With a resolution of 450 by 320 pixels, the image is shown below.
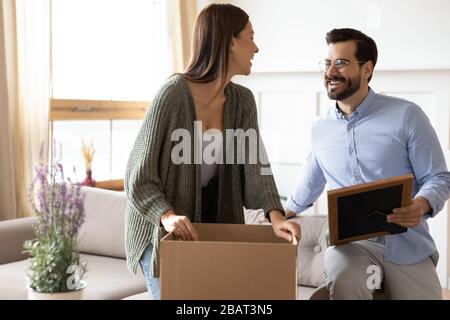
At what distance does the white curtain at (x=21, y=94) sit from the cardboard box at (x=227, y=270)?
2.37 meters

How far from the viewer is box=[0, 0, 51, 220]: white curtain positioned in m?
3.66

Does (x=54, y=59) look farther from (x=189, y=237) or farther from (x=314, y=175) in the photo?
(x=189, y=237)

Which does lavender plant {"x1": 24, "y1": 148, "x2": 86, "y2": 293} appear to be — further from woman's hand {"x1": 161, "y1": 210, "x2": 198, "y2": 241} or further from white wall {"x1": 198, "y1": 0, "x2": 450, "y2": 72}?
white wall {"x1": 198, "y1": 0, "x2": 450, "y2": 72}

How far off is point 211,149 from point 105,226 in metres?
1.81

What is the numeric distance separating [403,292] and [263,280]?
862mm

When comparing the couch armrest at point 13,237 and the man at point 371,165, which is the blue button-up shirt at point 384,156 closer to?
the man at point 371,165

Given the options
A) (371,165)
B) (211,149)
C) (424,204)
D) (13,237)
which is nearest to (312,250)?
(371,165)

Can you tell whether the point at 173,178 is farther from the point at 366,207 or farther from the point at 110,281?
the point at 110,281

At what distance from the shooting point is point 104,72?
4.60 meters

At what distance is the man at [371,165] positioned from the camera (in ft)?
7.13

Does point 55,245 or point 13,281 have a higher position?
point 55,245

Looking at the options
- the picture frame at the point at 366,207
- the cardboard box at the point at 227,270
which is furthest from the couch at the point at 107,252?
the cardboard box at the point at 227,270

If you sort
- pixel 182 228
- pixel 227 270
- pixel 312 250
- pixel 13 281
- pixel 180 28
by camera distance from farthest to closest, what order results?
pixel 180 28 < pixel 13 281 < pixel 312 250 < pixel 182 228 < pixel 227 270
